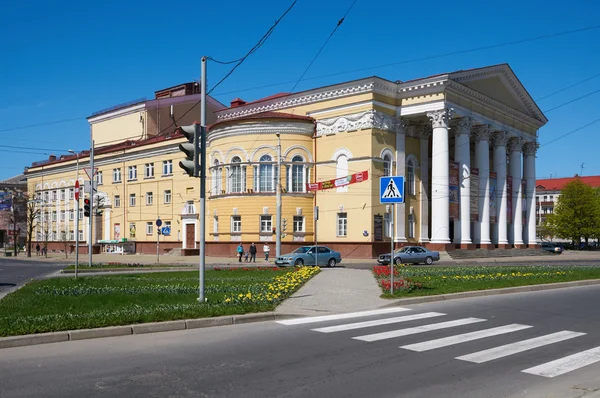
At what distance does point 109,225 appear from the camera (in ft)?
220

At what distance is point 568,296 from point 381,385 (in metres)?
12.4

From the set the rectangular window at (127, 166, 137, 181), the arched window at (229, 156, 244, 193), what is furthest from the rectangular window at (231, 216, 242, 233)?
the rectangular window at (127, 166, 137, 181)

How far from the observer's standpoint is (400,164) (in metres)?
49.4

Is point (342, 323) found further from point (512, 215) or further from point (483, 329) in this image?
point (512, 215)

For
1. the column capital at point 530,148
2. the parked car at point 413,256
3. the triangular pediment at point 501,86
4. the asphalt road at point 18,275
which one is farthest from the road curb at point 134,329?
the column capital at point 530,148

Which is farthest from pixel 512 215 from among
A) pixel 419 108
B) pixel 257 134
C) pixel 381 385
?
pixel 381 385

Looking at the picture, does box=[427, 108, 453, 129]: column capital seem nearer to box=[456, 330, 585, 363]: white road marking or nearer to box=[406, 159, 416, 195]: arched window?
box=[406, 159, 416, 195]: arched window

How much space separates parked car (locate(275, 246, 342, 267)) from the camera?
119 ft

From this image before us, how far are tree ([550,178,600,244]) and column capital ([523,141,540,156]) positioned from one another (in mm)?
24286

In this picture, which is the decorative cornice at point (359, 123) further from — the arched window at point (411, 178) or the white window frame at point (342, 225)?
the white window frame at point (342, 225)

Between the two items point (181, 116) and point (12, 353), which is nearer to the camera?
point (12, 353)

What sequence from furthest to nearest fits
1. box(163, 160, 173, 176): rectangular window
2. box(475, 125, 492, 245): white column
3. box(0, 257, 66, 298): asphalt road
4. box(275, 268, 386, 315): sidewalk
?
box(163, 160, 173, 176): rectangular window, box(475, 125, 492, 245): white column, box(0, 257, 66, 298): asphalt road, box(275, 268, 386, 315): sidewalk

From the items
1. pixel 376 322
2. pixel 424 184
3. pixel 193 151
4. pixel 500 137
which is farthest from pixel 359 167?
pixel 376 322

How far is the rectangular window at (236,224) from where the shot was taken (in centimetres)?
4969
